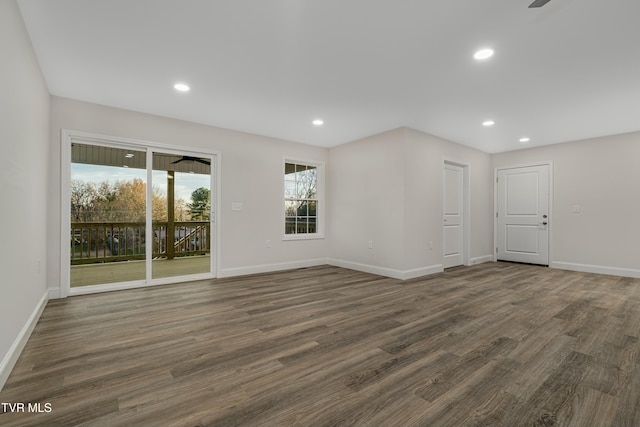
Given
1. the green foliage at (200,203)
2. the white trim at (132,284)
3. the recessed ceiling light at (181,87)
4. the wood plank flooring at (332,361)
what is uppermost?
the recessed ceiling light at (181,87)

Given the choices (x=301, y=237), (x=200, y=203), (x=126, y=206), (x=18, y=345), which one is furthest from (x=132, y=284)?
(x=301, y=237)

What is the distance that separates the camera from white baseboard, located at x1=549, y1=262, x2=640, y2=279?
4945mm

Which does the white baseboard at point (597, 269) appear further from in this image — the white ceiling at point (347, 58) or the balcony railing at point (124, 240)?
the balcony railing at point (124, 240)

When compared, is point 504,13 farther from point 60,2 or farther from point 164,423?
point 164,423

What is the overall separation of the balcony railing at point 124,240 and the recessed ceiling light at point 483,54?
467cm

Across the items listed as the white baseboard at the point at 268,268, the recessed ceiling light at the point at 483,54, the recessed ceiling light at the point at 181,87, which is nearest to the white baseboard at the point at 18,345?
the white baseboard at the point at 268,268

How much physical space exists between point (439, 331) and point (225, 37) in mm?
3161

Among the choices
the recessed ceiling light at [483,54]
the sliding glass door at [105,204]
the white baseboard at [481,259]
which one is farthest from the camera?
the white baseboard at [481,259]

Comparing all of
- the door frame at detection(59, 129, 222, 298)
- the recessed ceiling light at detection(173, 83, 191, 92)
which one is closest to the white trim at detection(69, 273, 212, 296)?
the door frame at detection(59, 129, 222, 298)

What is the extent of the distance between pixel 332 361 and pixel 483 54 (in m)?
2.92

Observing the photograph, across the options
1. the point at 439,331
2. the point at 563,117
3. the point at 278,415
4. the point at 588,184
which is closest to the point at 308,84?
the point at 439,331

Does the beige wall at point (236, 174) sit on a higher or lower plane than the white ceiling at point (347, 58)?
lower

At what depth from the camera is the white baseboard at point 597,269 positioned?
4.95 metres

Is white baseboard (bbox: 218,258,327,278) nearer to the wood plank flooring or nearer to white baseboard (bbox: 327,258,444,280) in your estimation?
white baseboard (bbox: 327,258,444,280)
